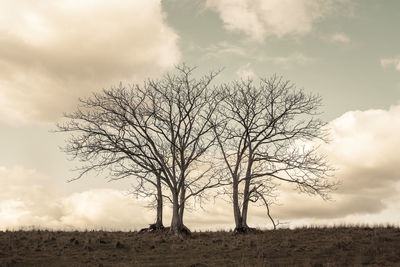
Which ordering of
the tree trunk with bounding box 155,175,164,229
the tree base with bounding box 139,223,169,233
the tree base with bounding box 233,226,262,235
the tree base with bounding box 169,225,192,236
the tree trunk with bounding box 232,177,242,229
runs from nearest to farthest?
1. the tree base with bounding box 169,225,192,236
2. the tree base with bounding box 233,226,262,235
3. the tree trunk with bounding box 232,177,242,229
4. the tree base with bounding box 139,223,169,233
5. the tree trunk with bounding box 155,175,164,229

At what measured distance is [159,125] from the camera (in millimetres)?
26766

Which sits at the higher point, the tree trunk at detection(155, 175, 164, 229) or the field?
the tree trunk at detection(155, 175, 164, 229)

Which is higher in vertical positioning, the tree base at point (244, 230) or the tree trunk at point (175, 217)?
the tree trunk at point (175, 217)

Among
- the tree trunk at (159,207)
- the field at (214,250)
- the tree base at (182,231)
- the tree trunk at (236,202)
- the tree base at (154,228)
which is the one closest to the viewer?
the field at (214,250)

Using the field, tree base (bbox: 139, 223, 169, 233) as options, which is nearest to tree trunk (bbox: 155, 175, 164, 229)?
tree base (bbox: 139, 223, 169, 233)

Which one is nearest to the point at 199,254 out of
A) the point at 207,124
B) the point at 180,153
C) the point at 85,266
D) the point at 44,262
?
the point at 85,266

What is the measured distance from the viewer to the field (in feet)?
53.5

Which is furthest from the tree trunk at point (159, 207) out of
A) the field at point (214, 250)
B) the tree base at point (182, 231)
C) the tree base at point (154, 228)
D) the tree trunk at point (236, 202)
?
the field at point (214, 250)

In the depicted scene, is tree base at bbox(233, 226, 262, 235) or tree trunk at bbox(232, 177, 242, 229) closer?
tree base at bbox(233, 226, 262, 235)

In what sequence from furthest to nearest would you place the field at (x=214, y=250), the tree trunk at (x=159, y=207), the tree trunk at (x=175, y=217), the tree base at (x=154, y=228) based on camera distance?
the tree trunk at (x=159, y=207)
the tree base at (x=154, y=228)
the tree trunk at (x=175, y=217)
the field at (x=214, y=250)

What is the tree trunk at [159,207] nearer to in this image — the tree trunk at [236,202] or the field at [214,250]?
the tree trunk at [236,202]

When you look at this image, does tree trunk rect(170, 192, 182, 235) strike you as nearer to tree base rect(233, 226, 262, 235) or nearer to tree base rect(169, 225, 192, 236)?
tree base rect(169, 225, 192, 236)

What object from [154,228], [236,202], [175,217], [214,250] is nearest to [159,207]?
[154,228]

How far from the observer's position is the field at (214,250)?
16.3m
